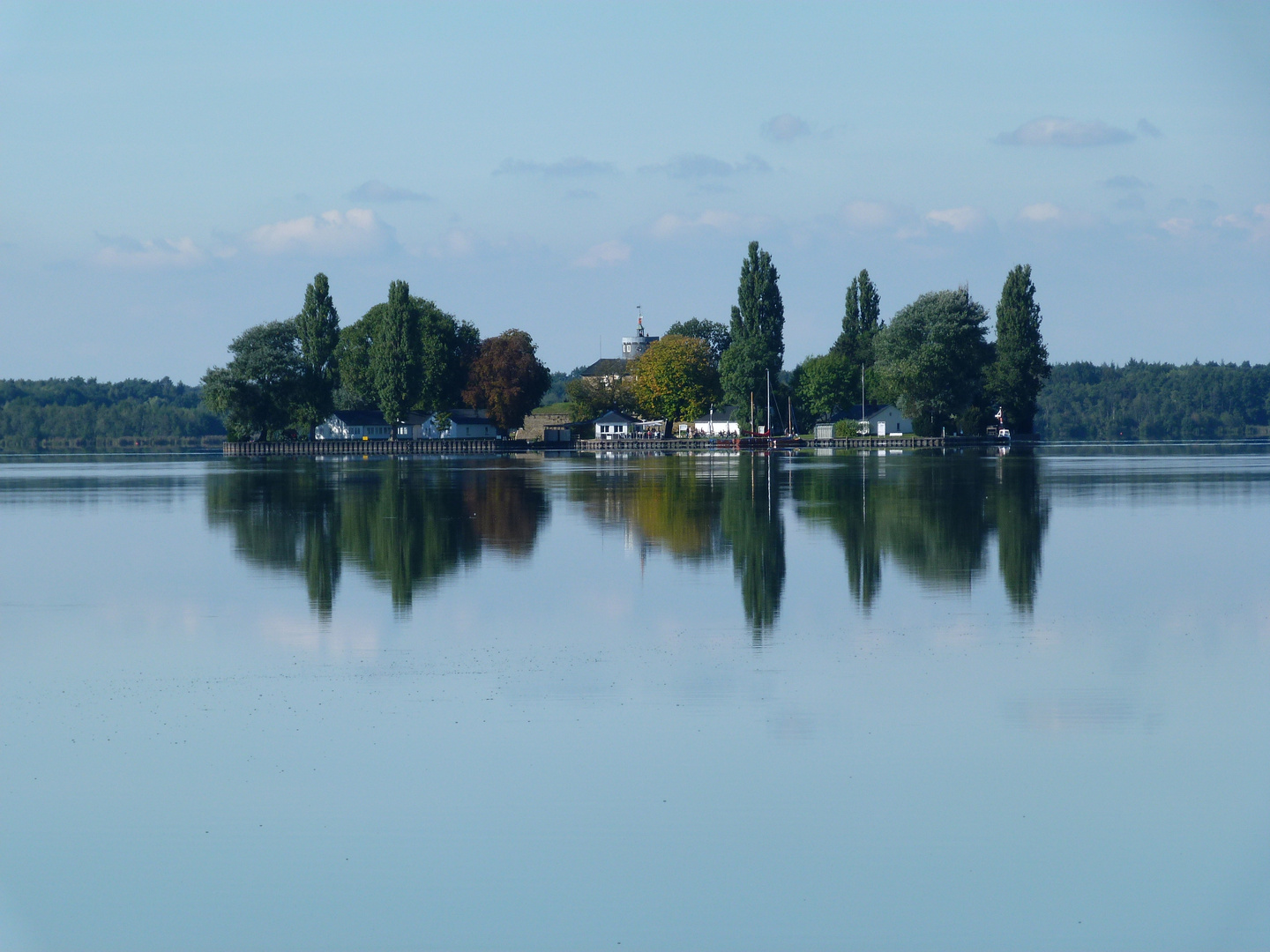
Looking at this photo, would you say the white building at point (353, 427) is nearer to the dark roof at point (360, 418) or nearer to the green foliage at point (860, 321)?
the dark roof at point (360, 418)

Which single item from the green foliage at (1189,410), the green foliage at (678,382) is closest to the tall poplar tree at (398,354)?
the green foliage at (678,382)

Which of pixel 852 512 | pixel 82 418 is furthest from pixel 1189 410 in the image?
pixel 852 512

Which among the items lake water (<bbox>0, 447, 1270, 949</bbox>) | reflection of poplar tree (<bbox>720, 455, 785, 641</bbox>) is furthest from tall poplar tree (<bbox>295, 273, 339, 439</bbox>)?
lake water (<bbox>0, 447, 1270, 949</bbox>)

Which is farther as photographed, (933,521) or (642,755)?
(933,521)

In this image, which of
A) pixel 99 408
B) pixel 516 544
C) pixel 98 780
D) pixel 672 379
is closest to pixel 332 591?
pixel 516 544

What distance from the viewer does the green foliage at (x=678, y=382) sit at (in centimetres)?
12950

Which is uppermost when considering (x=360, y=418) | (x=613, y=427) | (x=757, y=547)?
(x=360, y=418)

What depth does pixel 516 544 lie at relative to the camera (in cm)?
2269

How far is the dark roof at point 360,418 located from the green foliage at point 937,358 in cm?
4646

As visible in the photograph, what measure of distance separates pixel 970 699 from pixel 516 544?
43.6 feet

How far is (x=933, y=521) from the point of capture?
25781 millimetres

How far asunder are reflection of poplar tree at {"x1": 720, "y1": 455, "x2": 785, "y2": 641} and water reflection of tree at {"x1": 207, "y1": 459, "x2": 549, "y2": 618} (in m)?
3.84

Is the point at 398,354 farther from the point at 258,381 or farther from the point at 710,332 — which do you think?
the point at 710,332

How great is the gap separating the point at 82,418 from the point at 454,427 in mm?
68136
